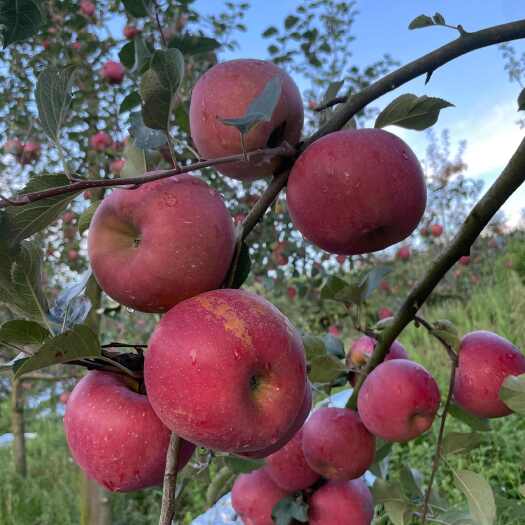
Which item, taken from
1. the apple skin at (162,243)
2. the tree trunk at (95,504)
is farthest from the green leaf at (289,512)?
the tree trunk at (95,504)

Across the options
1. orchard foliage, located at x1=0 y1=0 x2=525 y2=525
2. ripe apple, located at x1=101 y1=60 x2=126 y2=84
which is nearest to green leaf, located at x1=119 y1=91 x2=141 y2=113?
orchard foliage, located at x1=0 y1=0 x2=525 y2=525

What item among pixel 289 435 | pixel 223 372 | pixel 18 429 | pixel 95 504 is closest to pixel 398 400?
pixel 289 435

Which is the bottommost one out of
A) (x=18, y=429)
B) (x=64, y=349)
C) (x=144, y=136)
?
(x=18, y=429)

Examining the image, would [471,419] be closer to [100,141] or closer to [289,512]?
[289,512]

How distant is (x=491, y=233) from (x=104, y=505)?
5.87m

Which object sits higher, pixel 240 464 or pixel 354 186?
pixel 354 186

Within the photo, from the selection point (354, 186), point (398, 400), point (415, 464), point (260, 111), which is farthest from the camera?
point (415, 464)

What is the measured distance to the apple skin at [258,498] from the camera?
2.88 ft

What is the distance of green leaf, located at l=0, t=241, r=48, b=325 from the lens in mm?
467

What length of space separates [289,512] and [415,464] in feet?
6.12

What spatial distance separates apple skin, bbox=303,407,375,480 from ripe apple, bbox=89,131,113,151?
1661mm

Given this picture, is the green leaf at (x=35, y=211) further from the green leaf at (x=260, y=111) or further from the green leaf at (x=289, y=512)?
the green leaf at (x=289, y=512)

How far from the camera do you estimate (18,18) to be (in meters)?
0.54

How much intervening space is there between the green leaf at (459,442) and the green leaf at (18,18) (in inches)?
33.2
